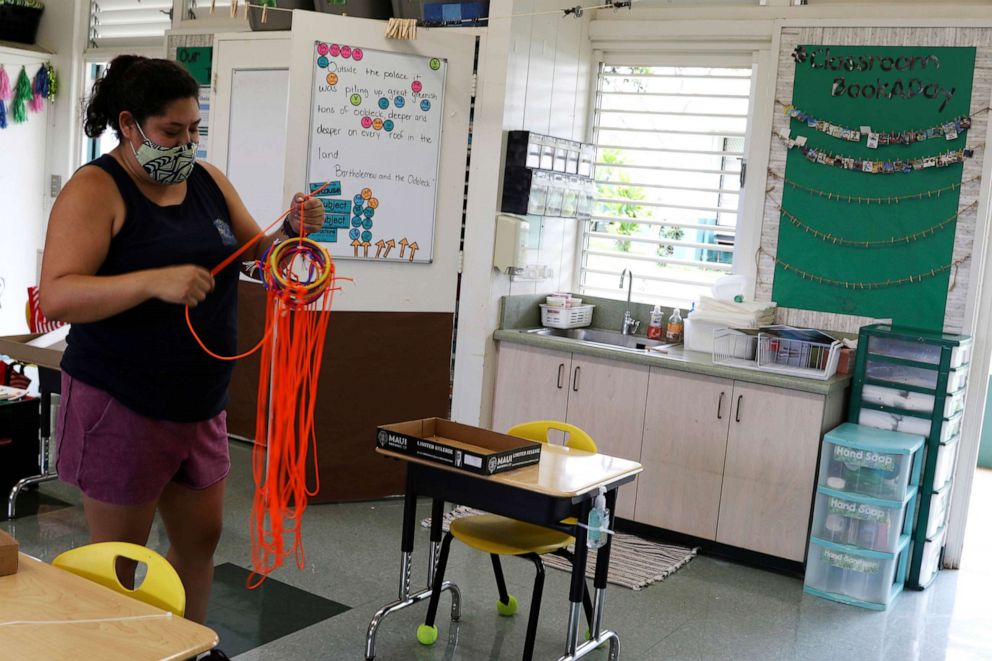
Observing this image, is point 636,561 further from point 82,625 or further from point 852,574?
point 82,625

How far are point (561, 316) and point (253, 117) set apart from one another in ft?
6.82

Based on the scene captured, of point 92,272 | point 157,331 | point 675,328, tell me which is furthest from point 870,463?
point 92,272

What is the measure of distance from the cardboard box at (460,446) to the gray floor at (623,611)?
0.76 meters

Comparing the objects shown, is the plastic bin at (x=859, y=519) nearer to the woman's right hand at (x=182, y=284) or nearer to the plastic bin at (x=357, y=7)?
the woman's right hand at (x=182, y=284)

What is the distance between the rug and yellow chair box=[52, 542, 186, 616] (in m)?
2.26

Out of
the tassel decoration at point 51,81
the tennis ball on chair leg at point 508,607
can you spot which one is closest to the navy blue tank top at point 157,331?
the tennis ball on chair leg at point 508,607

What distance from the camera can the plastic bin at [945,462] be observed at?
4414 mm

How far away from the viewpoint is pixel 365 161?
4.80 metres

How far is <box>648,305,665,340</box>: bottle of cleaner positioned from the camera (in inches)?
209

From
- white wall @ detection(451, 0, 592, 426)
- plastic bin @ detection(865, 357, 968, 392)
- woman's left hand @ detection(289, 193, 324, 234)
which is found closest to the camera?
woman's left hand @ detection(289, 193, 324, 234)

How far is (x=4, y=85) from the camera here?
22.7 ft

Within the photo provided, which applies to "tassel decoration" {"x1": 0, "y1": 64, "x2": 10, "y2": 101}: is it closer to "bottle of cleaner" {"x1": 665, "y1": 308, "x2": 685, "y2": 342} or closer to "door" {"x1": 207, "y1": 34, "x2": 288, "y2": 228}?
"door" {"x1": 207, "y1": 34, "x2": 288, "y2": 228}

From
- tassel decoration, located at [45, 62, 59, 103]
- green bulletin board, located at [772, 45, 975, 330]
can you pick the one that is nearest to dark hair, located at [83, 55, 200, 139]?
green bulletin board, located at [772, 45, 975, 330]

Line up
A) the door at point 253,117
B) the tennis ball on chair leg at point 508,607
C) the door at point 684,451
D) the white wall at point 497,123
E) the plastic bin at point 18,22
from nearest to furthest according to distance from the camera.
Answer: the tennis ball on chair leg at point 508,607 → the door at point 684,451 → the white wall at point 497,123 → the door at point 253,117 → the plastic bin at point 18,22
